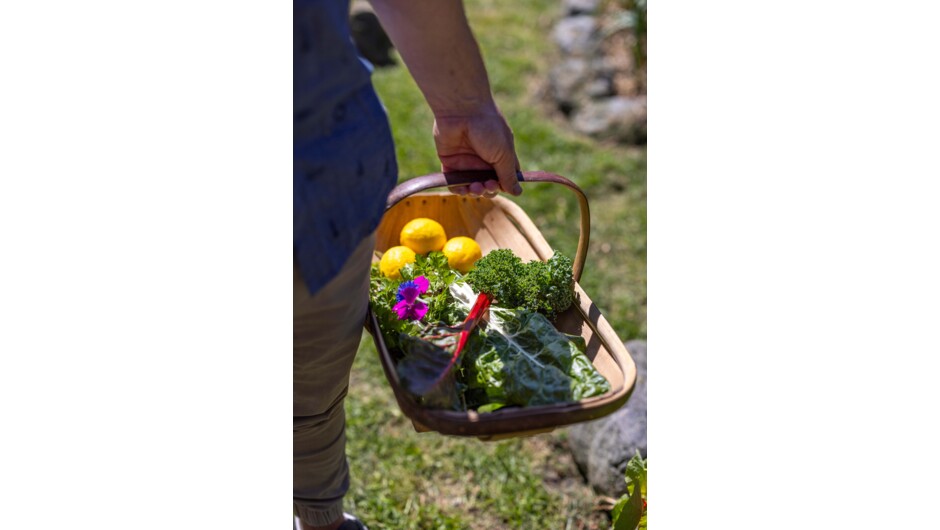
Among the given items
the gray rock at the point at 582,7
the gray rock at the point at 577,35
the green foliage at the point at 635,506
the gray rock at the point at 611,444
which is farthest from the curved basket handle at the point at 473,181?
the gray rock at the point at 582,7

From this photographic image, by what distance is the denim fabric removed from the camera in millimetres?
1240

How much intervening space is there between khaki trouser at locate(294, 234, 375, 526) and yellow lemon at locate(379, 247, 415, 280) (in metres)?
0.28

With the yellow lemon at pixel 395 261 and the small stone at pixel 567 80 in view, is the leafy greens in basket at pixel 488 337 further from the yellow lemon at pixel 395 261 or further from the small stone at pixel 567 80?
the small stone at pixel 567 80

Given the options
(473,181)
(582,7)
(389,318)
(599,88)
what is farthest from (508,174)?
(582,7)

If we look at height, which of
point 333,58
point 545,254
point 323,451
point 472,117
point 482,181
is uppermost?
point 333,58

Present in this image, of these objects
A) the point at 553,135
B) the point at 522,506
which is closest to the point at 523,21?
the point at 553,135

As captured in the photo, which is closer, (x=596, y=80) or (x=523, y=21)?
(x=596, y=80)

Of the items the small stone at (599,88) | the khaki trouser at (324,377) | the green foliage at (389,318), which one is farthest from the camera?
the small stone at (599,88)

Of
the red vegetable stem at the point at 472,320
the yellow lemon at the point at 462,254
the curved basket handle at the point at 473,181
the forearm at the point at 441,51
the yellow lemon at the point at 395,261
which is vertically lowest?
the yellow lemon at the point at 462,254

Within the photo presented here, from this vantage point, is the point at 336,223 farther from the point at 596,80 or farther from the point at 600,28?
the point at 600,28

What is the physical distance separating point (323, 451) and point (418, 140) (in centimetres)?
277

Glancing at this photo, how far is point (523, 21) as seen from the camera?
5.98 m

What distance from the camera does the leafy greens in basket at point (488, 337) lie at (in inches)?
62.2

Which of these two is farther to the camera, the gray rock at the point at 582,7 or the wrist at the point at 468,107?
the gray rock at the point at 582,7
